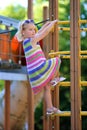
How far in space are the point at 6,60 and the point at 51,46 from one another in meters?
2.72

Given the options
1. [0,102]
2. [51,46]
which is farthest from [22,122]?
[51,46]

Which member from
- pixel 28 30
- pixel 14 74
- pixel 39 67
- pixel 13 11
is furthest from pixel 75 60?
pixel 13 11

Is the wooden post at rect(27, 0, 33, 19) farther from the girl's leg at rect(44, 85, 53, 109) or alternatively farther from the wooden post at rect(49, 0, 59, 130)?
the girl's leg at rect(44, 85, 53, 109)

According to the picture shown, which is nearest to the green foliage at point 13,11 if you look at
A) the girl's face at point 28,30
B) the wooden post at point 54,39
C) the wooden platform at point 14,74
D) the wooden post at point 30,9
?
the wooden platform at point 14,74

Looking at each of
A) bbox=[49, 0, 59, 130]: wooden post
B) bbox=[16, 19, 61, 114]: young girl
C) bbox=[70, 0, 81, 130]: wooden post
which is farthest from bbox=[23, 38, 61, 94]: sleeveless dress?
bbox=[49, 0, 59, 130]: wooden post

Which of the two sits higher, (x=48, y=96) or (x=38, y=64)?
(x=38, y=64)

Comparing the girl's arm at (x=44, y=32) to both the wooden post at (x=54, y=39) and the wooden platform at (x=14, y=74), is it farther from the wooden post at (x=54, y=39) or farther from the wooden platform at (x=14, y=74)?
the wooden platform at (x=14, y=74)

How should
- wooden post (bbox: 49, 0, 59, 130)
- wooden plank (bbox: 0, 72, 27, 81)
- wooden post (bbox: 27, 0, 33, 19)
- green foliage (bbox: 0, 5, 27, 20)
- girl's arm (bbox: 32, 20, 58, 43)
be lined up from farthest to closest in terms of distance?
green foliage (bbox: 0, 5, 27, 20) < wooden plank (bbox: 0, 72, 27, 81) < wooden post (bbox: 27, 0, 33, 19) < wooden post (bbox: 49, 0, 59, 130) < girl's arm (bbox: 32, 20, 58, 43)

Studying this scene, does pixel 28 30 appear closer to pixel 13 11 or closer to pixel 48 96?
pixel 48 96

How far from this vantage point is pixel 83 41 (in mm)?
10711

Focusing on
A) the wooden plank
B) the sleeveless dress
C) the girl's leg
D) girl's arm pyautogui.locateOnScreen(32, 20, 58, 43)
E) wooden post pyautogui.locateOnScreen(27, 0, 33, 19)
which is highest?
wooden post pyautogui.locateOnScreen(27, 0, 33, 19)

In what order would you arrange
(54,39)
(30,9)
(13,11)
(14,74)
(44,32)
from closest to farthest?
(44,32) < (54,39) < (30,9) < (14,74) < (13,11)

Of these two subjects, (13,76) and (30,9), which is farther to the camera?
(13,76)

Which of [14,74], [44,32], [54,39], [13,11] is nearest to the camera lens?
[44,32]
